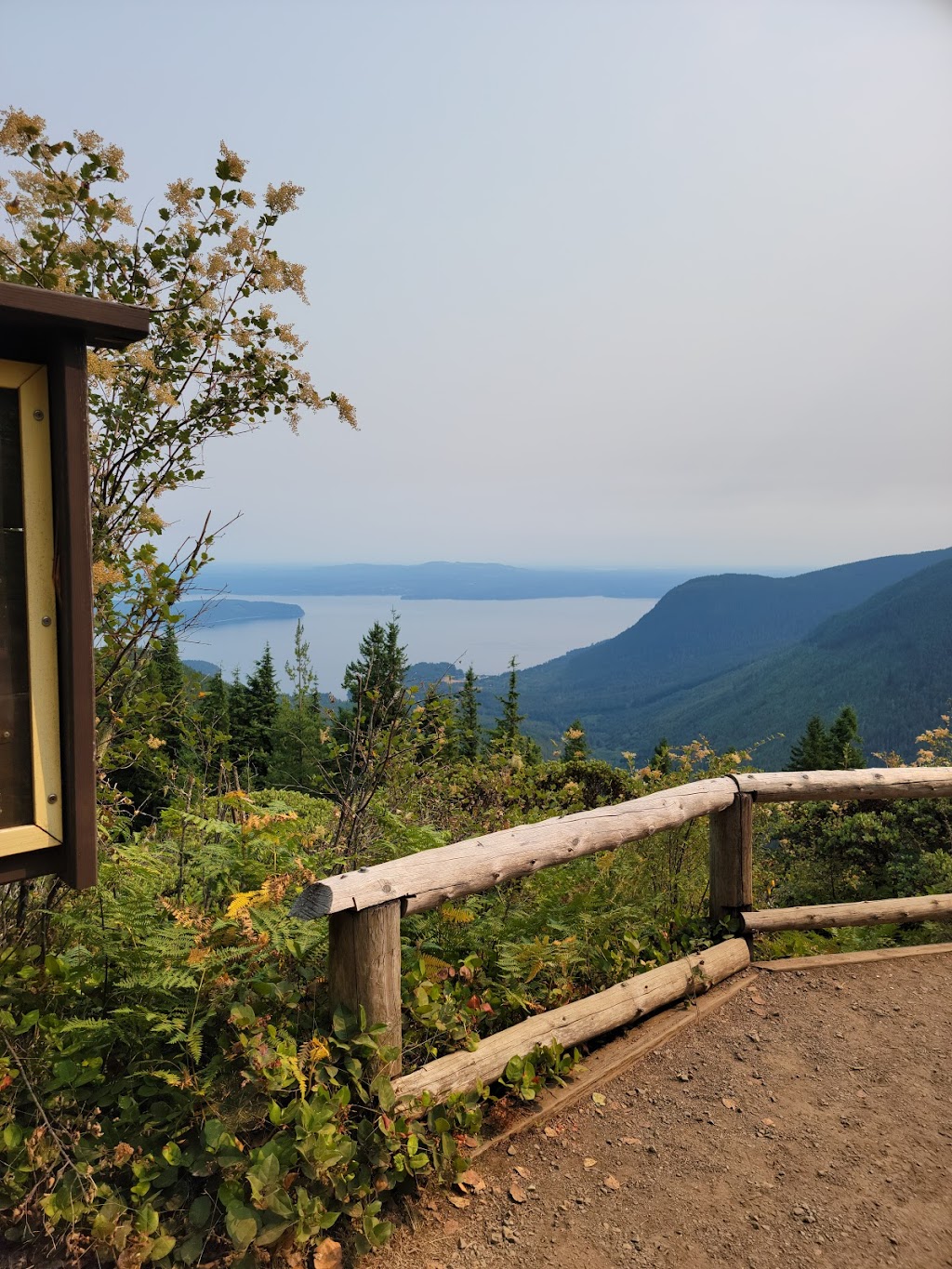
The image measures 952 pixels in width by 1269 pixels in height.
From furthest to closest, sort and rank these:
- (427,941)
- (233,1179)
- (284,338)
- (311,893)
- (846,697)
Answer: (846,697) < (284,338) < (427,941) < (311,893) < (233,1179)

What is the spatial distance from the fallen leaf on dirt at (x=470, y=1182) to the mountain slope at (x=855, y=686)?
13156cm

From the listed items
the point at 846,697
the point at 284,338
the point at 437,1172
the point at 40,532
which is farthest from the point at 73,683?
the point at 846,697

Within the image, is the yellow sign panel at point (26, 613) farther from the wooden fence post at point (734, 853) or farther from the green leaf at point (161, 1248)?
the wooden fence post at point (734, 853)

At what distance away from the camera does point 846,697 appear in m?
155

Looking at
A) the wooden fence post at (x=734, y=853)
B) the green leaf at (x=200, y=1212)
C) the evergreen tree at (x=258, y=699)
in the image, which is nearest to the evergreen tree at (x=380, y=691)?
the wooden fence post at (x=734, y=853)

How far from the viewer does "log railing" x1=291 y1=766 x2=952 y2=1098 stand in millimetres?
2760

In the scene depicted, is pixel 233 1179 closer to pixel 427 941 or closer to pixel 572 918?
pixel 427 941

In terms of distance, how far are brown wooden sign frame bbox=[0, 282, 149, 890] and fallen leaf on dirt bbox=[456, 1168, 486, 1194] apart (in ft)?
6.02

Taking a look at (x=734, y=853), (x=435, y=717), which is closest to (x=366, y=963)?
(x=734, y=853)

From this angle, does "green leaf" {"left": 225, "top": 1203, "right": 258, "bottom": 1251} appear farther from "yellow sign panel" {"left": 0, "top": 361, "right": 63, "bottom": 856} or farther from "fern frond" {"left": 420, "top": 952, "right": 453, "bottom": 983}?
"yellow sign panel" {"left": 0, "top": 361, "right": 63, "bottom": 856}

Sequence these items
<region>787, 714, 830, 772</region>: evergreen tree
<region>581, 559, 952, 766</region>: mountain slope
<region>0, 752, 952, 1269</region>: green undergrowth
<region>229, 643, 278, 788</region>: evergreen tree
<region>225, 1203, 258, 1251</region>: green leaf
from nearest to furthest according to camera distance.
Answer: <region>225, 1203, 258, 1251</region>: green leaf → <region>0, 752, 952, 1269</region>: green undergrowth → <region>229, 643, 278, 788</region>: evergreen tree → <region>787, 714, 830, 772</region>: evergreen tree → <region>581, 559, 952, 766</region>: mountain slope

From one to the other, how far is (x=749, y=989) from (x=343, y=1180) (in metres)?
2.58

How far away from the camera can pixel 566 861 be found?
3.51 meters

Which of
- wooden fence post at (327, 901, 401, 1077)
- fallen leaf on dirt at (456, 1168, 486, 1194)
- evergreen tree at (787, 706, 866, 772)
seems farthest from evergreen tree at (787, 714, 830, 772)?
wooden fence post at (327, 901, 401, 1077)
